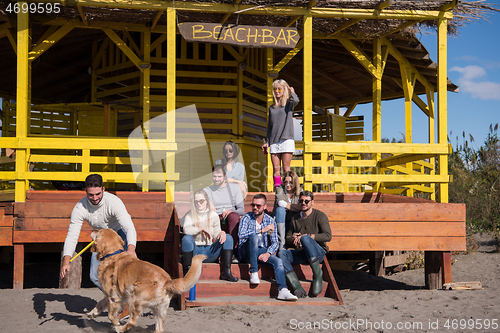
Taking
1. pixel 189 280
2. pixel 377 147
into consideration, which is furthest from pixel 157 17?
pixel 189 280

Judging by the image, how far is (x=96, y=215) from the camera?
16.0ft

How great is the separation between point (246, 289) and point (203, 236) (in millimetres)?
880

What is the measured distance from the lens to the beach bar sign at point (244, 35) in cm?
700

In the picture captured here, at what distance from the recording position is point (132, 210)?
6680mm

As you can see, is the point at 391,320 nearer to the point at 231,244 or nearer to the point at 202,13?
the point at 231,244

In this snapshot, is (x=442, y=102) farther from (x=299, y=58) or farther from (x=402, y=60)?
(x=299, y=58)

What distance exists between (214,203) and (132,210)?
1.38 metres

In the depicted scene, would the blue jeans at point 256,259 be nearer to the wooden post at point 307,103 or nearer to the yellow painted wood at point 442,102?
the wooden post at point 307,103

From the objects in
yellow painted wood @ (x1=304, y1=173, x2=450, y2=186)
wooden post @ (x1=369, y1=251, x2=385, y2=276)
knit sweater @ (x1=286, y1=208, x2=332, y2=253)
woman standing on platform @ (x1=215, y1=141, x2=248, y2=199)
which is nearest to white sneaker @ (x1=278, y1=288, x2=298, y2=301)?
knit sweater @ (x1=286, y1=208, x2=332, y2=253)

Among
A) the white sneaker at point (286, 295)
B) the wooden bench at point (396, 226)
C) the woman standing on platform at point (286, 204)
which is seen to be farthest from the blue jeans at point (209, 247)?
the wooden bench at point (396, 226)

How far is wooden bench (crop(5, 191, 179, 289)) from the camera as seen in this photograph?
6539mm

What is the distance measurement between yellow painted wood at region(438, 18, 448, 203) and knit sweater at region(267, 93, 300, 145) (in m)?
2.61

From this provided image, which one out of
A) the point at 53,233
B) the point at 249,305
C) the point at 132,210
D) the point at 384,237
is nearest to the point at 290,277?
the point at 249,305

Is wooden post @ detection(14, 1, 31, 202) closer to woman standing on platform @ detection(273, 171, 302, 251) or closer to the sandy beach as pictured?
the sandy beach
